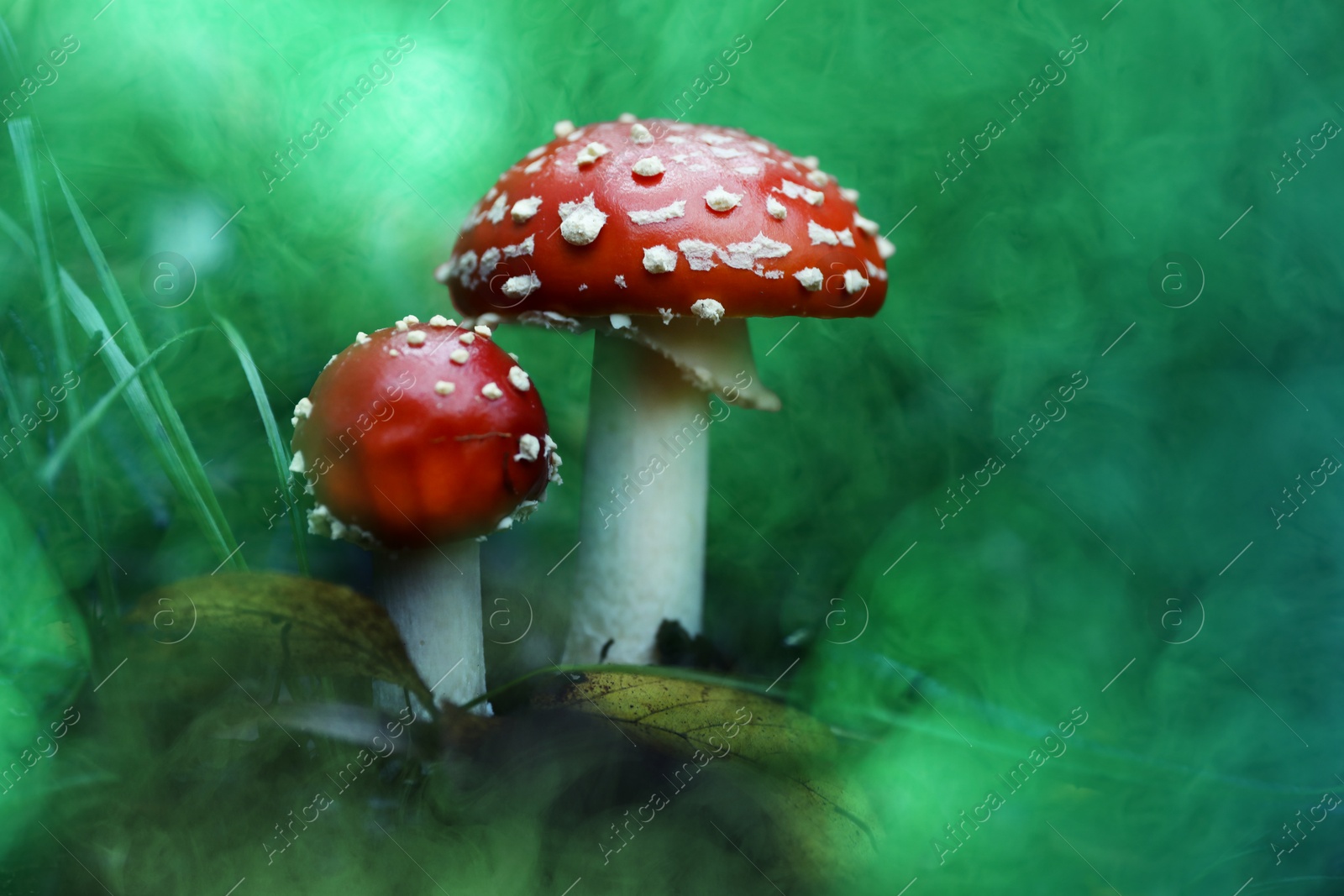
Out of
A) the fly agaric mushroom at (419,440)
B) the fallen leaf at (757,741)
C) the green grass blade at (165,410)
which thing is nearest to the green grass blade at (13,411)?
the green grass blade at (165,410)

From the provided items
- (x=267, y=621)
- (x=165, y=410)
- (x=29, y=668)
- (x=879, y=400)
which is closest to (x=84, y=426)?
(x=165, y=410)

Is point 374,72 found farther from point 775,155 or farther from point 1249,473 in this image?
point 1249,473

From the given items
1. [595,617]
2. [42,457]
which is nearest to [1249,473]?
[595,617]

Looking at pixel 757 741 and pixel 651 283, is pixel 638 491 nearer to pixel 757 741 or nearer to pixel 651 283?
pixel 651 283

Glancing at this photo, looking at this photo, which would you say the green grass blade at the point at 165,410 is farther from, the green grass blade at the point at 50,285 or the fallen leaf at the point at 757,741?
the fallen leaf at the point at 757,741

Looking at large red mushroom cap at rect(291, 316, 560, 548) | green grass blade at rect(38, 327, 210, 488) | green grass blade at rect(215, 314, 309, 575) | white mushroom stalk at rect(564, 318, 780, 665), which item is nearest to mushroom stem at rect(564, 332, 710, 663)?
white mushroom stalk at rect(564, 318, 780, 665)

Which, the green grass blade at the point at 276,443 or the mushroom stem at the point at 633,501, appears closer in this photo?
the green grass blade at the point at 276,443

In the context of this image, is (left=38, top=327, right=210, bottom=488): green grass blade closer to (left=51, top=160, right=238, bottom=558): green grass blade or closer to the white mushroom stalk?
(left=51, top=160, right=238, bottom=558): green grass blade
